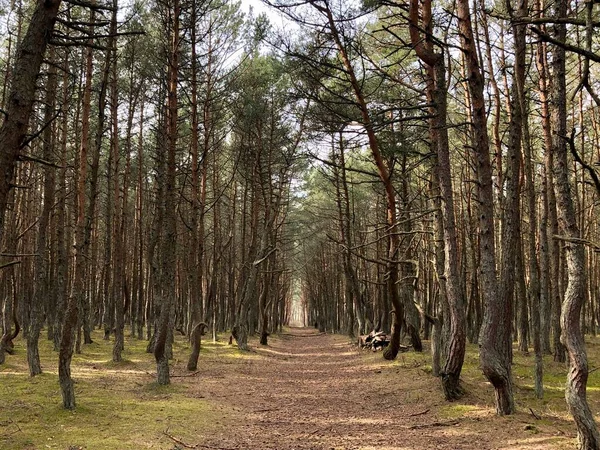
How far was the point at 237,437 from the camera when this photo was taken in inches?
256

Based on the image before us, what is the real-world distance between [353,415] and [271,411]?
144 cm

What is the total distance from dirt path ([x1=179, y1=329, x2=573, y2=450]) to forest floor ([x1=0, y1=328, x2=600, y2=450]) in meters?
0.02

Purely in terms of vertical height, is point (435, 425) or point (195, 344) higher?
point (195, 344)

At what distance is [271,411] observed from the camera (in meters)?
8.27

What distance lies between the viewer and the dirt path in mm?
6168

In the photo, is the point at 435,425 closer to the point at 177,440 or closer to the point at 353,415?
the point at 353,415

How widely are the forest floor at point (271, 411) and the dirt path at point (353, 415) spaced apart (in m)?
0.02

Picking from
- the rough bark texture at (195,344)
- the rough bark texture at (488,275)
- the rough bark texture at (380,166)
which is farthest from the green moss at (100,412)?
the rough bark texture at (380,166)

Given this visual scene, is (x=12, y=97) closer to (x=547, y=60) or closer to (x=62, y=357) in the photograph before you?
(x=62, y=357)

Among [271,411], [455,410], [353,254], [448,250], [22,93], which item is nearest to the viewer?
[22,93]

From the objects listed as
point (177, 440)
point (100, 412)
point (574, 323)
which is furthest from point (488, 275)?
point (100, 412)

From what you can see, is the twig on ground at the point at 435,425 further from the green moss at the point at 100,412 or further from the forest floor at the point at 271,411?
the green moss at the point at 100,412

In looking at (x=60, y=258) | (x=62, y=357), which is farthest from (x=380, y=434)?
(x=60, y=258)

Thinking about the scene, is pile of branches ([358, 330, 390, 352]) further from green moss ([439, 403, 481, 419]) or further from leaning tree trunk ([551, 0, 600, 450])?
leaning tree trunk ([551, 0, 600, 450])
